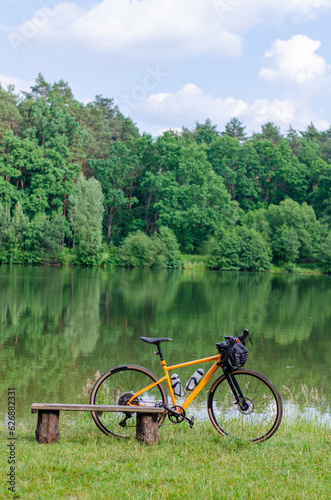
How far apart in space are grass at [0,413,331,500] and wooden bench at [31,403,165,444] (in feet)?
0.31

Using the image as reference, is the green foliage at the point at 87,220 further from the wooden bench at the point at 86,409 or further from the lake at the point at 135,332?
the wooden bench at the point at 86,409

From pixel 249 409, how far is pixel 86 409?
5.02ft

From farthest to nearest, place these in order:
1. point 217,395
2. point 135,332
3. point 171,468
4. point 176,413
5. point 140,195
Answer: point 140,195 < point 135,332 < point 217,395 < point 176,413 < point 171,468

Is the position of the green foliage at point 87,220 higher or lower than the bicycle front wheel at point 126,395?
higher

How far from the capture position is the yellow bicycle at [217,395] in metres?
4.95

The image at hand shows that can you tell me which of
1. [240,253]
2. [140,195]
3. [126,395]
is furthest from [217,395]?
[140,195]

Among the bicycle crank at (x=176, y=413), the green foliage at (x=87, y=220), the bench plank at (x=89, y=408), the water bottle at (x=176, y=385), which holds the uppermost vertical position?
the green foliage at (x=87, y=220)

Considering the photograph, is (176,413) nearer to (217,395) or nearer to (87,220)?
(217,395)

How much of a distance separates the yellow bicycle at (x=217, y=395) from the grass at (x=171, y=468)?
0.53 feet

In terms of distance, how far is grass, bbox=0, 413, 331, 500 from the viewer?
12.1 feet

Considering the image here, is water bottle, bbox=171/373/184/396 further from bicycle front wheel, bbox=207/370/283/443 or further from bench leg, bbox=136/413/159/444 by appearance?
bench leg, bbox=136/413/159/444

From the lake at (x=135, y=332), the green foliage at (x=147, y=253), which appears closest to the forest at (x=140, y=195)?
the green foliage at (x=147, y=253)

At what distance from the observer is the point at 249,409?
203 inches

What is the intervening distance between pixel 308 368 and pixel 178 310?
9.35 metres
